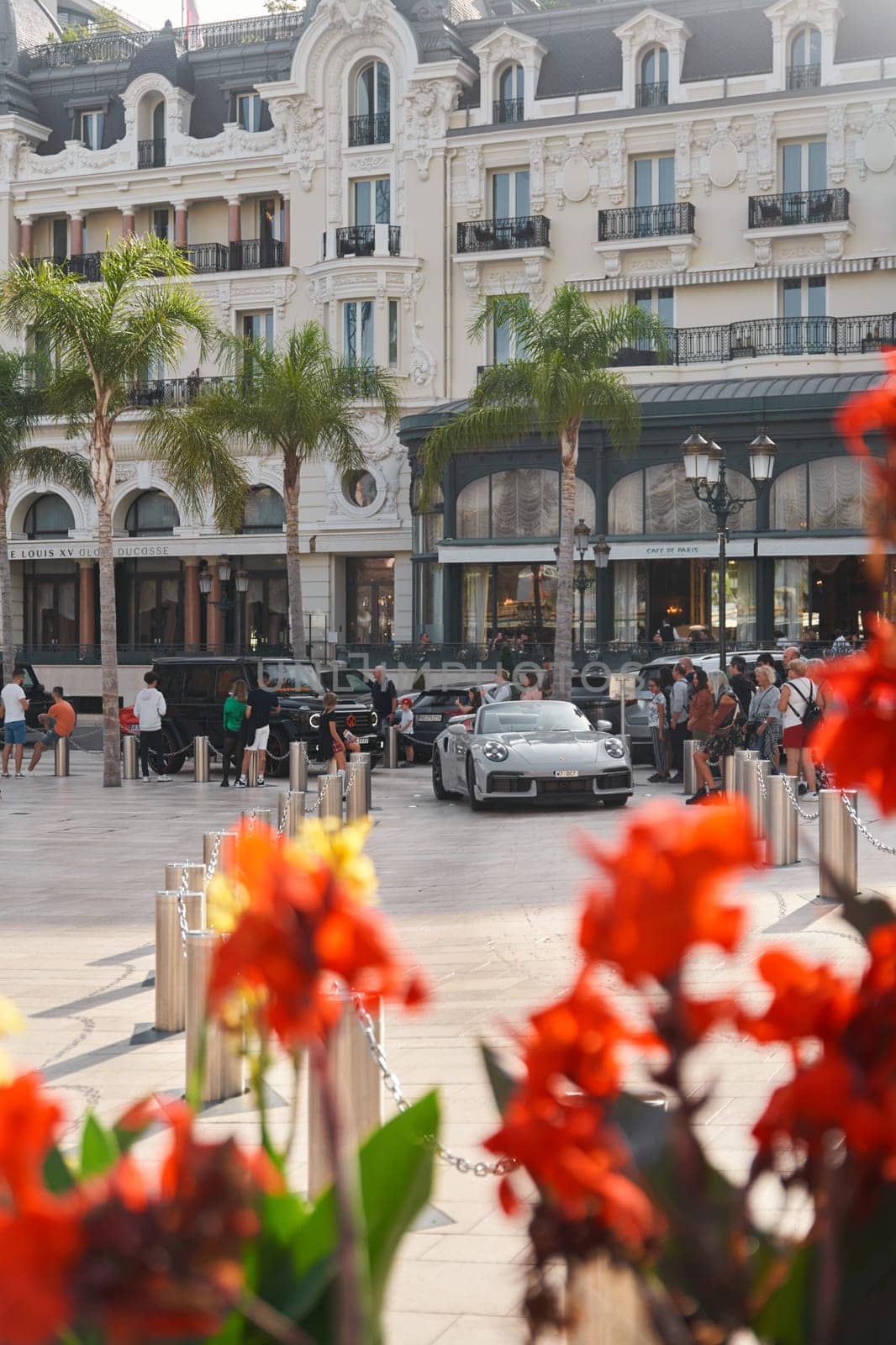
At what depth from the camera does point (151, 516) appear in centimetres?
5172

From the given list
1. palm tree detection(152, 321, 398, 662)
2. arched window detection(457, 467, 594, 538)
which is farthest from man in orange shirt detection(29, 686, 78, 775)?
arched window detection(457, 467, 594, 538)

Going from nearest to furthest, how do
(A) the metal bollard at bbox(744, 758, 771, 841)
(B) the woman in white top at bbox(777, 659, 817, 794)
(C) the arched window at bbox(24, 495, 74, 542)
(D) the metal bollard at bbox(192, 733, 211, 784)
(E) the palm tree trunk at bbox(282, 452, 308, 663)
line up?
(A) the metal bollard at bbox(744, 758, 771, 841), (B) the woman in white top at bbox(777, 659, 817, 794), (D) the metal bollard at bbox(192, 733, 211, 784), (E) the palm tree trunk at bbox(282, 452, 308, 663), (C) the arched window at bbox(24, 495, 74, 542)

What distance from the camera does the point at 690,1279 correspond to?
5.02 feet

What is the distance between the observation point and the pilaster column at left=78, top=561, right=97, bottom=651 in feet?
165

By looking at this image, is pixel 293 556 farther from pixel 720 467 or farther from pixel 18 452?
pixel 720 467

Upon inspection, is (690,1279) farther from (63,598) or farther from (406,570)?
(63,598)

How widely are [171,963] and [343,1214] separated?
22.5 feet

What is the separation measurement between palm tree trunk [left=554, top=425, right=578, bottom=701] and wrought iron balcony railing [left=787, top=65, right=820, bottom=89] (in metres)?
17.6

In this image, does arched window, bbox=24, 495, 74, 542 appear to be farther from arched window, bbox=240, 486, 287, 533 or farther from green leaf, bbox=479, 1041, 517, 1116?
green leaf, bbox=479, 1041, 517, 1116

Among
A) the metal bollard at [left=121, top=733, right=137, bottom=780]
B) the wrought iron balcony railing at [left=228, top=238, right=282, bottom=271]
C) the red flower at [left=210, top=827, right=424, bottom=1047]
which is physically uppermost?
the wrought iron balcony railing at [left=228, top=238, right=282, bottom=271]

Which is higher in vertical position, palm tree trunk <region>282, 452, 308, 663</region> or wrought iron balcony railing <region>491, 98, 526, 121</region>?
wrought iron balcony railing <region>491, 98, 526, 121</region>

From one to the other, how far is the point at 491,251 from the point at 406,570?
931 centimetres

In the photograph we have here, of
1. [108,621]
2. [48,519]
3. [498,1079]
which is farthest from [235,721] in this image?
[48,519]

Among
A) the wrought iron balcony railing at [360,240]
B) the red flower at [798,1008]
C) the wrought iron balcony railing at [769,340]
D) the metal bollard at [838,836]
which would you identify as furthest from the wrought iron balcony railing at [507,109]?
the red flower at [798,1008]
